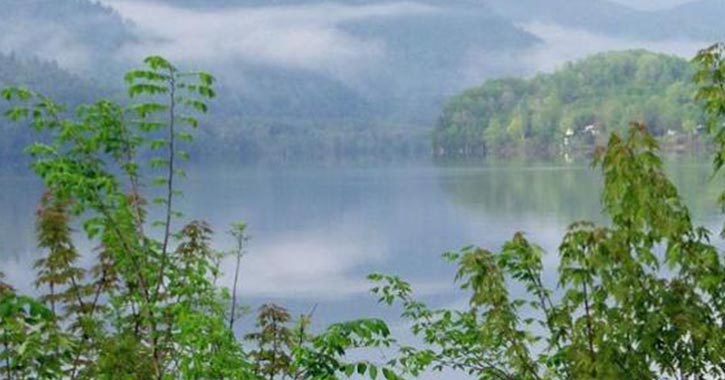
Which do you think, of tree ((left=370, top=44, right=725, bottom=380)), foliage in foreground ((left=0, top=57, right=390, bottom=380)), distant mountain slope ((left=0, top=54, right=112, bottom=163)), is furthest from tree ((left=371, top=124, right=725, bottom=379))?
distant mountain slope ((left=0, top=54, right=112, bottom=163))

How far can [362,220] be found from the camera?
167ft

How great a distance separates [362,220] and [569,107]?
3075 inches

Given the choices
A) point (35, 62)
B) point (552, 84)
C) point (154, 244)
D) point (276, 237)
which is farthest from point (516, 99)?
point (154, 244)

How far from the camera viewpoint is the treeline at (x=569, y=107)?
114 m

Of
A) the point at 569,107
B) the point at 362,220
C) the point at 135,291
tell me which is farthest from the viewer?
the point at 569,107

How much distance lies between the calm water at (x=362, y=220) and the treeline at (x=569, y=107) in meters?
31.4

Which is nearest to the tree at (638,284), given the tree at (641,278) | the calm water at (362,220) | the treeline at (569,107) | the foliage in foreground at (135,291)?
the tree at (641,278)

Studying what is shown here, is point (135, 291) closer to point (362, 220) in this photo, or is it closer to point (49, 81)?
point (362, 220)

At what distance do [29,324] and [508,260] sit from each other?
1.92 m

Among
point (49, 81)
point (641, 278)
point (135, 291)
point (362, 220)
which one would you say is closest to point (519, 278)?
point (641, 278)

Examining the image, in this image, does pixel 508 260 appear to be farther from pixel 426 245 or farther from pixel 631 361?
pixel 426 245

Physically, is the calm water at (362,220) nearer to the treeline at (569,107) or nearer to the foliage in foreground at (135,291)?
the foliage in foreground at (135,291)

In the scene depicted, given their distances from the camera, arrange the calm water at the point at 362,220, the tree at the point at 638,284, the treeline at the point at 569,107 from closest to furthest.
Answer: the tree at the point at 638,284 < the calm water at the point at 362,220 < the treeline at the point at 569,107

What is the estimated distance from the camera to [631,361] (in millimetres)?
3611
